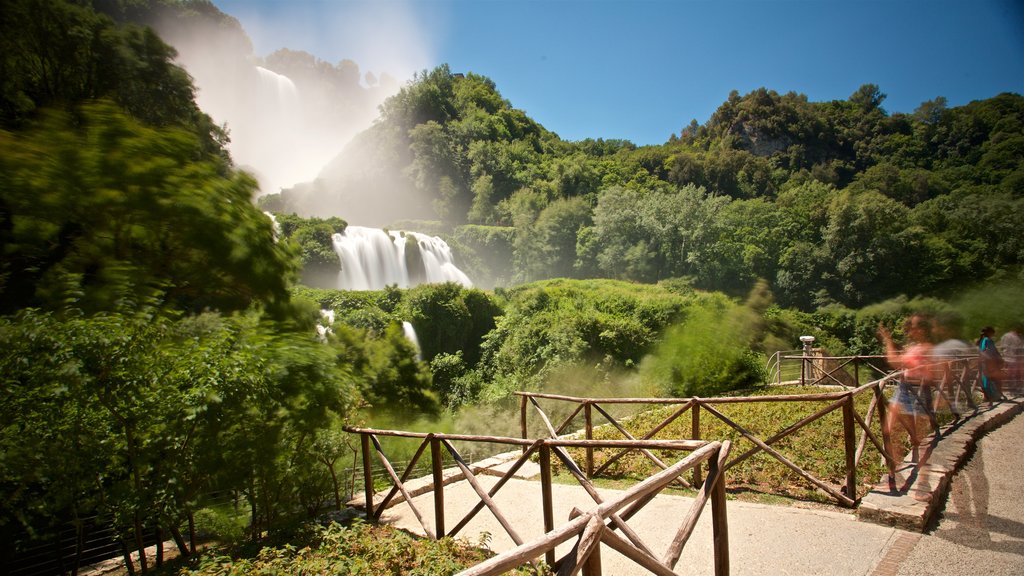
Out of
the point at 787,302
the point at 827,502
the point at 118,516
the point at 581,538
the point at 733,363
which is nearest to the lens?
the point at 581,538

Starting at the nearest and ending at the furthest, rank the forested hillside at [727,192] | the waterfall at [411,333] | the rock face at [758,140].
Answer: the waterfall at [411,333], the forested hillside at [727,192], the rock face at [758,140]

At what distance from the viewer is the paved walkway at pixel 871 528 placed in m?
2.95

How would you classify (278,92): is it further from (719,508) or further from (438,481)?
(719,508)

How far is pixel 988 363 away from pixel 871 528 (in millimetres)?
6052

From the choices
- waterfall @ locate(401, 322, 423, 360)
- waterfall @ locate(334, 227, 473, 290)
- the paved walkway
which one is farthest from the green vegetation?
waterfall @ locate(334, 227, 473, 290)

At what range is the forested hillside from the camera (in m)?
28.3

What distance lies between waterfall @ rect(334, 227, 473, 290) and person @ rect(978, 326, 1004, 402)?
24.2 meters

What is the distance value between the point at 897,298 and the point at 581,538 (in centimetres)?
3305

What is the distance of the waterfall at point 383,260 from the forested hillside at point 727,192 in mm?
9822

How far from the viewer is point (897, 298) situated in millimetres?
26062

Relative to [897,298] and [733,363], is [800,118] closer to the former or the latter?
[897,298]

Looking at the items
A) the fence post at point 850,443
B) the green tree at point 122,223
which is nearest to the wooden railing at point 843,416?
the fence post at point 850,443

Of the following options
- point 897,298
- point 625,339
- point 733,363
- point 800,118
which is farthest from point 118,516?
point 800,118

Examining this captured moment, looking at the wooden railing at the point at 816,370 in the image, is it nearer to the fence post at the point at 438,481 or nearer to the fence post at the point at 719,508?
the fence post at the point at 719,508
